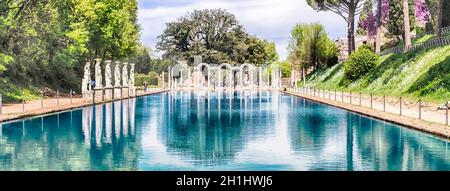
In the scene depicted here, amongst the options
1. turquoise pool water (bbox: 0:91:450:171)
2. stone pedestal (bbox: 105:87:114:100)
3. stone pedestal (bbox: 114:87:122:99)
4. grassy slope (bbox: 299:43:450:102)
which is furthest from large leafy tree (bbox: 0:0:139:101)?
grassy slope (bbox: 299:43:450:102)

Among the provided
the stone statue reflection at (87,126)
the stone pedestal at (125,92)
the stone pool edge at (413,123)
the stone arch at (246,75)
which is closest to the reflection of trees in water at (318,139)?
the stone pool edge at (413,123)

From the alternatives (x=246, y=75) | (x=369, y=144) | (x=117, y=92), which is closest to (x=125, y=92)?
(x=117, y=92)

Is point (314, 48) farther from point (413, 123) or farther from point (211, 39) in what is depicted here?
point (413, 123)

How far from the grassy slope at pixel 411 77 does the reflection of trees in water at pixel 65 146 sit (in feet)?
69.7

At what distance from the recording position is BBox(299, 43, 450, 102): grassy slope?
136ft

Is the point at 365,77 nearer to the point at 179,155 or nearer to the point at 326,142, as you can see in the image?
the point at 326,142

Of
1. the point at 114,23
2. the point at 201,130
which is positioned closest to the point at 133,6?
the point at 114,23

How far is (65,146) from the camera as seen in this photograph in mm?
19500

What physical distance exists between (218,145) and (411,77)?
34509 millimetres

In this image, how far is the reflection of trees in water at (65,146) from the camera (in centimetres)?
1562

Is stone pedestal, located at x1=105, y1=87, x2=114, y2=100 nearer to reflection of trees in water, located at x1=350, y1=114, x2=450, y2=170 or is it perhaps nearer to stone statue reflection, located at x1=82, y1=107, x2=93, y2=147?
stone statue reflection, located at x1=82, y1=107, x2=93, y2=147

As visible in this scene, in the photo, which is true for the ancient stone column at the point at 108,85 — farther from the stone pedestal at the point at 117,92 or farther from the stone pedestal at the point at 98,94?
the stone pedestal at the point at 98,94

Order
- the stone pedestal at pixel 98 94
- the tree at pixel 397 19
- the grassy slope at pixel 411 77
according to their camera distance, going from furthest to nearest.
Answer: the tree at pixel 397 19
the stone pedestal at pixel 98 94
the grassy slope at pixel 411 77
